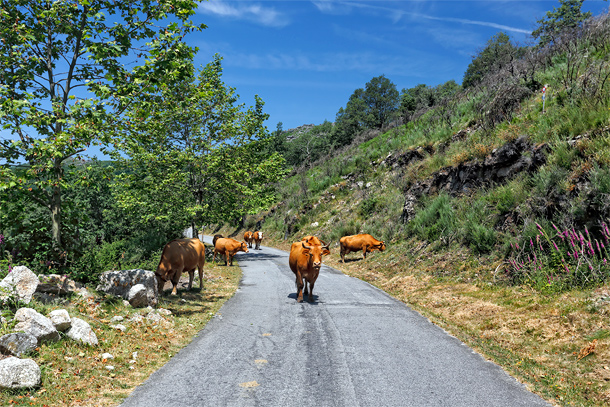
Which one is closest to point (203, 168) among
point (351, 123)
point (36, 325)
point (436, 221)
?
point (436, 221)

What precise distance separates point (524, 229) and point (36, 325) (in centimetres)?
1243

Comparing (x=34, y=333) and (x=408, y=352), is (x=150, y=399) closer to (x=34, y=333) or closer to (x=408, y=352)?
(x=34, y=333)

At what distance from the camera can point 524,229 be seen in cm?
1105

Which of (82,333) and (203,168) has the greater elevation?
(203,168)

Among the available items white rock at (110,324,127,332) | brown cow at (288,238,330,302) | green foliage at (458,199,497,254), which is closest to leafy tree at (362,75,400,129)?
green foliage at (458,199,497,254)

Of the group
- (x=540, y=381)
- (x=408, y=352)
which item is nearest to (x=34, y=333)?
(x=408, y=352)

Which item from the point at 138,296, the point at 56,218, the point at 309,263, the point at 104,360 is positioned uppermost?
the point at 56,218

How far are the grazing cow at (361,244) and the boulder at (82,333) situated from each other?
15327 mm

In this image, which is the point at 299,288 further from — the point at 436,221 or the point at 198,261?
the point at 436,221

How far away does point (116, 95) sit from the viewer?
7664 mm

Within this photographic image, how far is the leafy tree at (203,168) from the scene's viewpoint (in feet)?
69.5

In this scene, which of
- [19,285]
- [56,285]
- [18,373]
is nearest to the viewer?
[18,373]

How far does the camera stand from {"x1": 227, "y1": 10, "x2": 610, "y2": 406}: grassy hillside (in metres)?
6.89

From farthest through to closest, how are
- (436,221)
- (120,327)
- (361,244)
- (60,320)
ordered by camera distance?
1. (361,244)
2. (436,221)
3. (120,327)
4. (60,320)
